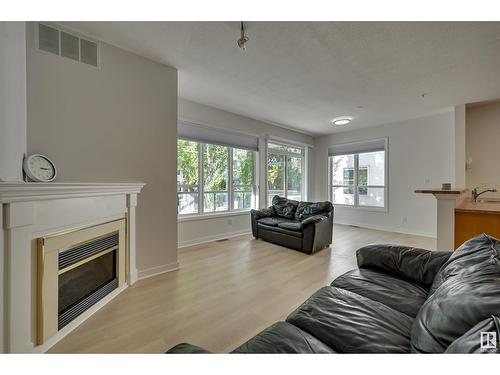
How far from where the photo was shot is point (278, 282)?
8.57 ft

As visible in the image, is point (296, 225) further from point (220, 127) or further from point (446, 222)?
point (220, 127)

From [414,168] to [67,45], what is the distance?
6.21m

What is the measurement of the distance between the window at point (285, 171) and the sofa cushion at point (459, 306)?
4609mm

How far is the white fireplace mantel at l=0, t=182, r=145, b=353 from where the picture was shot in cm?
133

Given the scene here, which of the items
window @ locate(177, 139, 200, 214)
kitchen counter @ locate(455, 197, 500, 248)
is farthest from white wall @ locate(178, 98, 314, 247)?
kitchen counter @ locate(455, 197, 500, 248)

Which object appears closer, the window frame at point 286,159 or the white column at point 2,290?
the white column at point 2,290

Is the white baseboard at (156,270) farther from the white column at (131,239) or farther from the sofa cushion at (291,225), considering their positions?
the sofa cushion at (291,225)

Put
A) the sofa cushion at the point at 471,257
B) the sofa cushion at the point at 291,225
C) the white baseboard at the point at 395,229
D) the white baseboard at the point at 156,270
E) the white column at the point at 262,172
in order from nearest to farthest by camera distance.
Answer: the sofa cushion at the point at 471,257 → the white baseboard at the point at 156,270 → the sofa cushion at the point at 291,225 → the white baseboard at the point at 395,229 → the white column at the point at 262,172

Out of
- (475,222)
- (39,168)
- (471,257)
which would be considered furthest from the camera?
(475,222)

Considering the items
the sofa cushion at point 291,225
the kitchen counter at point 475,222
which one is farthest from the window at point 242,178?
the kitchen counter at point 475,222

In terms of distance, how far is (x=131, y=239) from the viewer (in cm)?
254

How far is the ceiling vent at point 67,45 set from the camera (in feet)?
6.73

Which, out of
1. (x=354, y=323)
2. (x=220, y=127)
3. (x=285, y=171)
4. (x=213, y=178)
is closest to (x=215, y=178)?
(x=213, y=178)

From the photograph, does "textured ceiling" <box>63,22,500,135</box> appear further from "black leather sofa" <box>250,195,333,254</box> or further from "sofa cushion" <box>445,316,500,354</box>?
"sofa cushion" <box>445,316,500,354</box>
